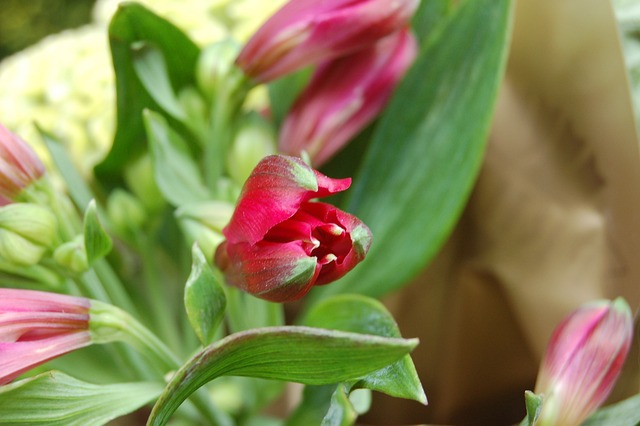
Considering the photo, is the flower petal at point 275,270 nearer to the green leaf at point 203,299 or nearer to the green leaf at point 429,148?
the green leaf at point 203,299

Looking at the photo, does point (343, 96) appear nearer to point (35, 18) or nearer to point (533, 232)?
point (533, 232)

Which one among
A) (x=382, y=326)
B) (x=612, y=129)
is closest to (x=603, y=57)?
(x=612, y=129)

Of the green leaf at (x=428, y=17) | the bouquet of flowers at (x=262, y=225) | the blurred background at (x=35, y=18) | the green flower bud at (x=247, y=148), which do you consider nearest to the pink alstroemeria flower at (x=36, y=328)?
the bouquet of flowers at (x=262, y=225)

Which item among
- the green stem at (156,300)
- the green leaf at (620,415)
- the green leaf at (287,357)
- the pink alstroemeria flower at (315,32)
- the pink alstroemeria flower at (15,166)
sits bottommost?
the green leaf at (620,415)

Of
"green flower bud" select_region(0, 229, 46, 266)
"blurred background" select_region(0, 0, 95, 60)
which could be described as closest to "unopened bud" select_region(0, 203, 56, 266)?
"green flower bud" select_region(0, 229, 46, 266)

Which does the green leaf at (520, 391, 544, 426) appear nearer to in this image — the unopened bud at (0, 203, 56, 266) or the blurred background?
the unopened bud at (0, 203, 56, 266)

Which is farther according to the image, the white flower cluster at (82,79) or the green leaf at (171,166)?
the white flower cluster at (82,79)
